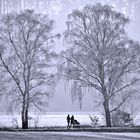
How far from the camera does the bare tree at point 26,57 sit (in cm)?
3853

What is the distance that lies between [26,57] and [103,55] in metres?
7.60

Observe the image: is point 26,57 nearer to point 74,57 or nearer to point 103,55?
point 74,57

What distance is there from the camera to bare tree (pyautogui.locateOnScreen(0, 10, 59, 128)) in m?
38.5

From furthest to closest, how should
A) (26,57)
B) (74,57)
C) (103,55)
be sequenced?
1. (26,57)
2. (74,57)
3. (103,55)

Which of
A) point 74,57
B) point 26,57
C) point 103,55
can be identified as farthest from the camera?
point 26,57

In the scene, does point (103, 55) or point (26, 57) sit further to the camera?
point (26, 57)

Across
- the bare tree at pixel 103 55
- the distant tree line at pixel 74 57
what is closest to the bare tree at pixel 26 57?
the distant tree line at pixel 74 57

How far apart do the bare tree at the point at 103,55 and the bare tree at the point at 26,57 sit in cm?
250

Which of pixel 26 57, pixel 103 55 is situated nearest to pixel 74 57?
pixel 103 55

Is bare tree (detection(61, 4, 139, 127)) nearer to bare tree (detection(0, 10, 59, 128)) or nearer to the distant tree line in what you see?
the distant tree line

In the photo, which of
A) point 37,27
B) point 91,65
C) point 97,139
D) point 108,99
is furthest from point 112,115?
point 97,139

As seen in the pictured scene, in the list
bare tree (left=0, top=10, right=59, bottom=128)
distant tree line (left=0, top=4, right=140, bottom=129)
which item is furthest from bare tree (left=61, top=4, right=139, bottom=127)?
bare tree (left=0, top=10, right=59, bottom=128)

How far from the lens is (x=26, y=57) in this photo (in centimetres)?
3912

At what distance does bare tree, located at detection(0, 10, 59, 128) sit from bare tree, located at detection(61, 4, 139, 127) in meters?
2.50
